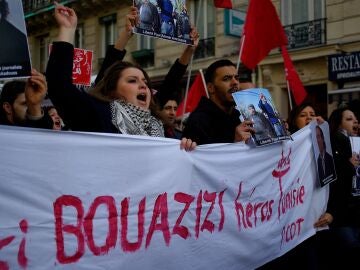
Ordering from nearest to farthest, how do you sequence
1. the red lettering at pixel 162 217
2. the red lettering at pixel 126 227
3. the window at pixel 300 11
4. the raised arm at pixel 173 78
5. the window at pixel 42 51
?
the red lettering at pixel 126 227 → the red lettering at pixel 162 217 → the raised arm at pixel 173 78 → the window at pixel 300 11 → the window at pixel 42 51

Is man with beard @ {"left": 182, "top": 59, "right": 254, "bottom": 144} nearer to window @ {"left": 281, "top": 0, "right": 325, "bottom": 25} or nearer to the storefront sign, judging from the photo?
the storefront sign

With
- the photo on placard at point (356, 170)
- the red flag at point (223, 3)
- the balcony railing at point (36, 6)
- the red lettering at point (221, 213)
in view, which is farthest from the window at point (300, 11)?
the red lettering at point (221, 213)

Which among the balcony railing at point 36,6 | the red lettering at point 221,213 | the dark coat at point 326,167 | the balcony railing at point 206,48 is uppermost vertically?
the balcony railing at point 36,6

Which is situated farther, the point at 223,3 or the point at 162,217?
the point at 223,3

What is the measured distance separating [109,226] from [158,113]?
904 mm

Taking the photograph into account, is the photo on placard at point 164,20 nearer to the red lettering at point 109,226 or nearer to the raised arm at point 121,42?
the raised arm at point 121,42

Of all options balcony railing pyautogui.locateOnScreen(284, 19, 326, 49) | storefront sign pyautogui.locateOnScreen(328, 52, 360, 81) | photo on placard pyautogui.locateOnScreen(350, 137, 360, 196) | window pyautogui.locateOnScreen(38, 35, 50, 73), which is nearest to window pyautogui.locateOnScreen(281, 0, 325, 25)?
balcony railing pyautogui.locateOnScreen(284, 19, 326, 49)

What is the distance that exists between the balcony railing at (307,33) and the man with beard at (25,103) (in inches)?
421

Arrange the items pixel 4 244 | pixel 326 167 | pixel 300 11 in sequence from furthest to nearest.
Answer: pixel 300 11 → pixel 326 167 → pixel 4 244

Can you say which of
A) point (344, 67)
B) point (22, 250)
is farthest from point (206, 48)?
point (22, 250)

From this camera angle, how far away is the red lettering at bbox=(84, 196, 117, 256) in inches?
84.3

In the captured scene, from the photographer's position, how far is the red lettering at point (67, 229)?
203cm

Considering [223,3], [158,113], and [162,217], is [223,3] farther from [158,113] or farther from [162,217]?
[162,217]

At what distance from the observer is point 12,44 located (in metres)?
2.05
